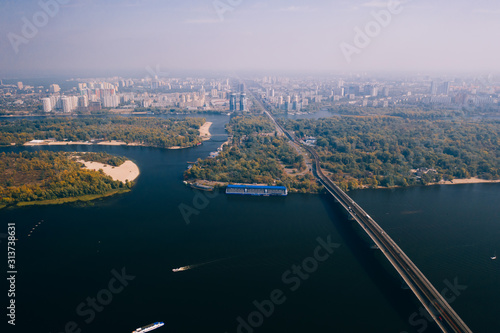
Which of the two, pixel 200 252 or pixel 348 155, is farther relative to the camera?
pixel 348 155

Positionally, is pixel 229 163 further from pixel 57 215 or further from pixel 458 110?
pixel 458 110

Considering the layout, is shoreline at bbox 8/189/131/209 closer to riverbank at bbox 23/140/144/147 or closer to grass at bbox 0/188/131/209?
grass at bbox 0/188/131/209

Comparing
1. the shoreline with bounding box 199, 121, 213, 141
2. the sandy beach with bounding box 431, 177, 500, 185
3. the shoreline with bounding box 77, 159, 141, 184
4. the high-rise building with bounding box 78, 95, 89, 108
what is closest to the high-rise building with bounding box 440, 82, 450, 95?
the shoreline with bounding box 199, 121, 213, 141

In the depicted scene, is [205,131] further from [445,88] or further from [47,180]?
[445,88]

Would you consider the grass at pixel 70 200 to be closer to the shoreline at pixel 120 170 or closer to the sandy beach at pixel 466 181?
the shoreline at pixel 120 170

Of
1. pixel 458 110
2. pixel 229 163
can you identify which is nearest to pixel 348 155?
pixel 229 163

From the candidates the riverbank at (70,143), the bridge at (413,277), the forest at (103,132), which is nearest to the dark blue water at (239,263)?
the bridge at (413,277)

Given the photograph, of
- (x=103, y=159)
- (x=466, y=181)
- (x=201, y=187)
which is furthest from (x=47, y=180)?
(x=466, y=181)
